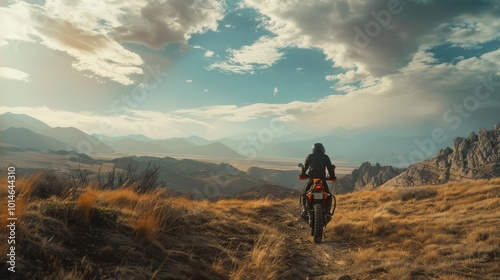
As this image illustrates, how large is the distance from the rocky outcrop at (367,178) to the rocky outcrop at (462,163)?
13.6m

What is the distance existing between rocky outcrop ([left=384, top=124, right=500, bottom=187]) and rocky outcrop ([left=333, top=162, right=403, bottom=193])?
44.6 feet

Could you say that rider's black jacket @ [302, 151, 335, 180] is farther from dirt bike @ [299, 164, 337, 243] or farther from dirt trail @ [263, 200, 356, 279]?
dirt trail @ [263, 200, 356, 279]

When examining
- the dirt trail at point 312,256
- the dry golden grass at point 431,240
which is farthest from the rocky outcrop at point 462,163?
the dirt trail at point 312,256

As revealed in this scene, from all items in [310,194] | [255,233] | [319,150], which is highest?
[319,150]

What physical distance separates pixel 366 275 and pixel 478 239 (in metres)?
3.96

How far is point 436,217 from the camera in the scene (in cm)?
1153

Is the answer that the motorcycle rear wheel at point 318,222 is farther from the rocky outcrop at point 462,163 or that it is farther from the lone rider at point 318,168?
the rocky outcrop at point 462,163

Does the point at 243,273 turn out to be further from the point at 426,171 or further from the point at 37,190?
the point at 426,171

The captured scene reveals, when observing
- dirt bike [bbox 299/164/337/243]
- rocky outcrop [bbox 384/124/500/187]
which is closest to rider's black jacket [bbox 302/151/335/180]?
dirt bike [bbox 299/164/337/243]

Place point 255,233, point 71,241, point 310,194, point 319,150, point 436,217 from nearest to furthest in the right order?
point 71,241
point 255,233
point 310,194
point 319,150
point 436,217

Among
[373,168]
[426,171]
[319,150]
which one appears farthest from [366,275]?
[373,168]

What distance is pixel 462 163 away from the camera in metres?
74.6

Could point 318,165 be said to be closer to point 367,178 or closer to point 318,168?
point 318,168

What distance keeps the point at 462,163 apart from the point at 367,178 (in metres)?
33.8
